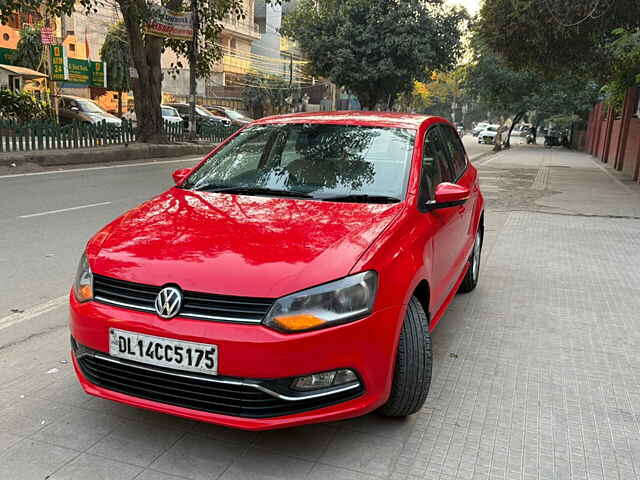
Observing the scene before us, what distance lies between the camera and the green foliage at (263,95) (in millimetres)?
52406

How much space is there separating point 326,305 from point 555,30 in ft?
51.0

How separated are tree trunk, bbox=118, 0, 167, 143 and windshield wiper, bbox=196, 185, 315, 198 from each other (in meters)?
17.4

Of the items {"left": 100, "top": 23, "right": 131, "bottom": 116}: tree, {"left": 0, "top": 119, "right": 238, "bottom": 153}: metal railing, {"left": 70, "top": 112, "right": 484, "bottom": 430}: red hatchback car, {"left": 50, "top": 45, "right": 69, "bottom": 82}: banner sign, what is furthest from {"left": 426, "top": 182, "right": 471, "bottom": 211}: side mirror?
{"left": 100, "top": 23, "right": 131, "bottom": 116}: tree

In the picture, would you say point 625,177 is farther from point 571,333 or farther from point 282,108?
point 282,108

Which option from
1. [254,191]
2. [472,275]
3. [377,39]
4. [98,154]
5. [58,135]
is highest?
[377,39]

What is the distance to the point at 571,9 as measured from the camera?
1465 centimetres

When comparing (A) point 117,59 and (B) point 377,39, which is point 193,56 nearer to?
(B) point 377,39

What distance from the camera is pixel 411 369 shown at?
3014mm

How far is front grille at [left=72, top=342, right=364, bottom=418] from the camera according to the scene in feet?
8.63

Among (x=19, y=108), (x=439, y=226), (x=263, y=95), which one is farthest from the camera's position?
(x=263, y=95)

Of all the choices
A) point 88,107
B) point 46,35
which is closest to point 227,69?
point 88,107

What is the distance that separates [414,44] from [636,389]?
29.1 metres

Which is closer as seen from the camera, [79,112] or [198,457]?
[198,457]

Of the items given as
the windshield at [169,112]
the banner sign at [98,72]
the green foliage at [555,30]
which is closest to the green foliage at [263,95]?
the windshield at [169,112]
